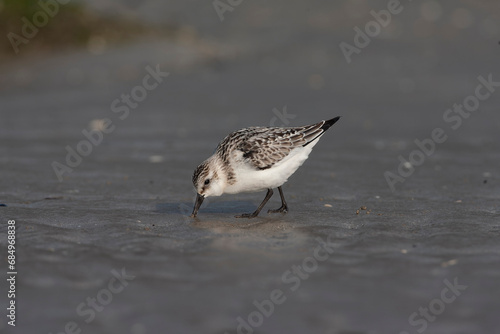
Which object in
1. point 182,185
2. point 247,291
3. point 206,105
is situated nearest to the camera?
point 247,291

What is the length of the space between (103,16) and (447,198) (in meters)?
14.4

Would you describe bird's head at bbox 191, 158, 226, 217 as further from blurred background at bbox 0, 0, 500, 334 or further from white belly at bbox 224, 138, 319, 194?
blurred background at bbox 0, 0, 500, 334

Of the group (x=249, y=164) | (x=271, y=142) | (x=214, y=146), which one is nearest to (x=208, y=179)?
(x=249, y=164)

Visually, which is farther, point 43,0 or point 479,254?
point 43,0

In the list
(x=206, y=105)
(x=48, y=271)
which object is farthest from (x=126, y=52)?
(x=48, y=271)

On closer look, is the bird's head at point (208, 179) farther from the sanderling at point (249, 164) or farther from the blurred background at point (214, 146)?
the blurred background at point (214, 146)

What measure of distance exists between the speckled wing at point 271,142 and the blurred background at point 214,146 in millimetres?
745

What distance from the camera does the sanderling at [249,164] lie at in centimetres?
942

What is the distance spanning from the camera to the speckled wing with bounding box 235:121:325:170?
31.4 ft

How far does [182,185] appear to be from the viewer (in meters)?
11.6

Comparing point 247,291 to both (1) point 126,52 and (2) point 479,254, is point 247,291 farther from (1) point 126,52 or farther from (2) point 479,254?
(1) point 126,52

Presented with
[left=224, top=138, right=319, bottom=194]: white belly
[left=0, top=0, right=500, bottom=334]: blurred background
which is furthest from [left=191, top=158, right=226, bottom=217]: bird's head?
[left=0, top=0, right=500, bottom=334]: blurred background

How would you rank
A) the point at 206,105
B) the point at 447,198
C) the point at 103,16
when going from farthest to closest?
the point at 103,16 → the point at 206,105 → the point at 447,198

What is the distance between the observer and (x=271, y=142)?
32.1 feet
